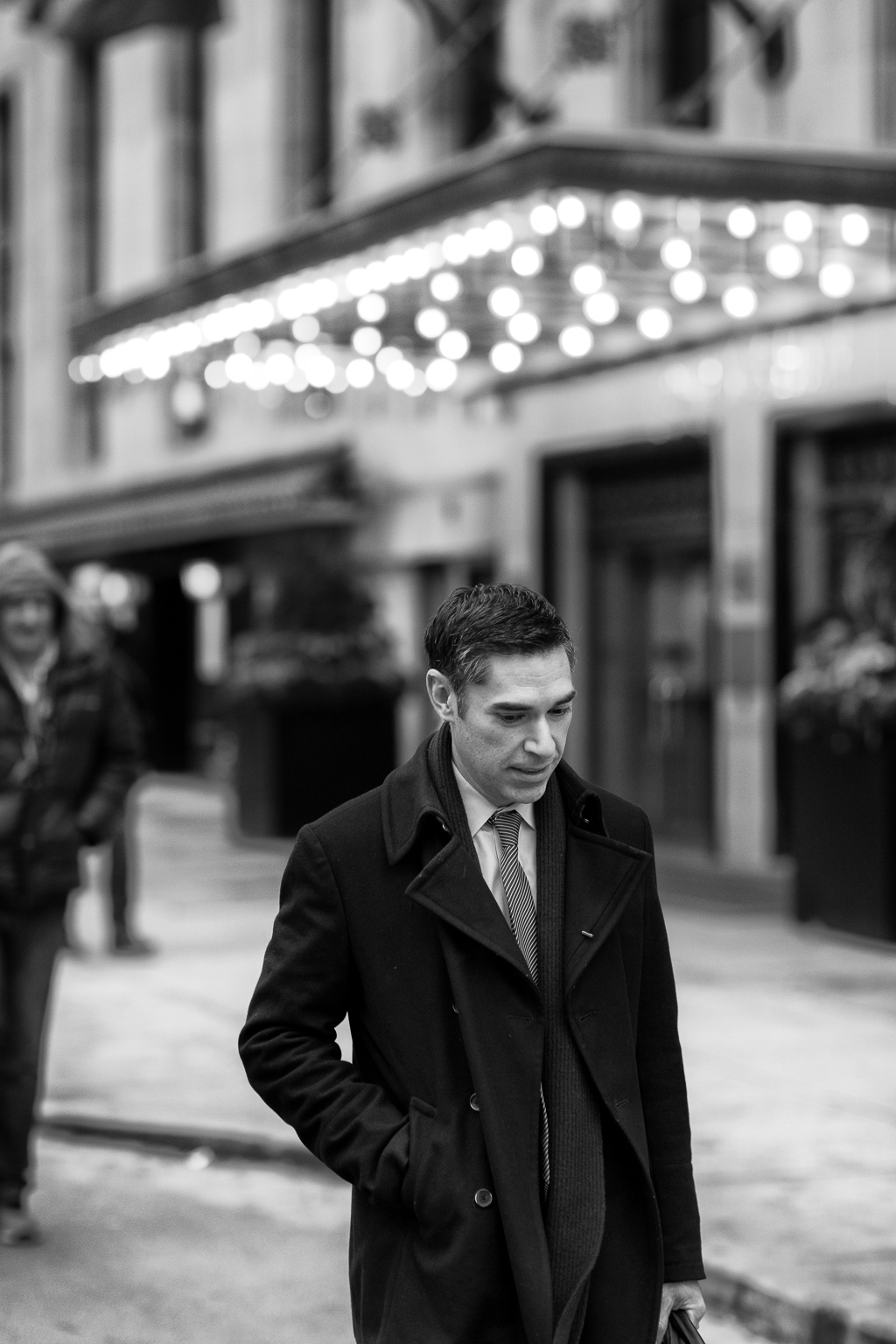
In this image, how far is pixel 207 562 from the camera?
26.3m

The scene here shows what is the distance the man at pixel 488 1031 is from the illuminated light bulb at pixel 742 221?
9.89 meters

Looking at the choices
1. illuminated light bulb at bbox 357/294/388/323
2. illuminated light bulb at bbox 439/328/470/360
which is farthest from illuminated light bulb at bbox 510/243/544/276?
illuminated light bulb at bbox 439/328/470/360

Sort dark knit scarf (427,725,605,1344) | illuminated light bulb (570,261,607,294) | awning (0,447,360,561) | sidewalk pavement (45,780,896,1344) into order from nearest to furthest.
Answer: dark knit scarf (427,725,605,1344), sidewalk pavement (45,780,896,1344), illuminated light bulb (570,261,607,294), awning (0,447,360,561)

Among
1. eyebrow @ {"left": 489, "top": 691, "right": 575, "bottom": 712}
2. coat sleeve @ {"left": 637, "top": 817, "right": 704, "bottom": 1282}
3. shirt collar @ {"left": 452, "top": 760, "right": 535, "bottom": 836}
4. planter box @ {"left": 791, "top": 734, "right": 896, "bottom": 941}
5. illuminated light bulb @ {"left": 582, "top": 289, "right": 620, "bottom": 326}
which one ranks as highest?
illuminated light bulb @ {"left": 582, "top": 289, "right": 620, "bottom": 326}

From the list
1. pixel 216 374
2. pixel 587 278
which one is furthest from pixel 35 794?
pixel 216 374

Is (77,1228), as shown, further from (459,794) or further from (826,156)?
(826,156)

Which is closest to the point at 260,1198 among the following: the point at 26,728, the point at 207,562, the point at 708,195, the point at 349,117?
the point at 26,728

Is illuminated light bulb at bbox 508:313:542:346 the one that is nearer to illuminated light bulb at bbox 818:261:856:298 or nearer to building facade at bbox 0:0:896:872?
building facade at bbox 0:0:896:872

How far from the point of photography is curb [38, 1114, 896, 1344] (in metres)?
5.46

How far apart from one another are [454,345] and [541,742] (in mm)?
14490

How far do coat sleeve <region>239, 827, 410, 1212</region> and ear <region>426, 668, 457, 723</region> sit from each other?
0.28 metres

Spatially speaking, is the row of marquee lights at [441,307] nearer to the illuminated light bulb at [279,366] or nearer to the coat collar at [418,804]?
the illuminated light bulb at [279,366]

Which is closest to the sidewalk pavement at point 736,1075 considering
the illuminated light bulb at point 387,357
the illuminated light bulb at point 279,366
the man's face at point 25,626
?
the man's face at point 25,626

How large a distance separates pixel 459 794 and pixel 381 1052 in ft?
1.38
